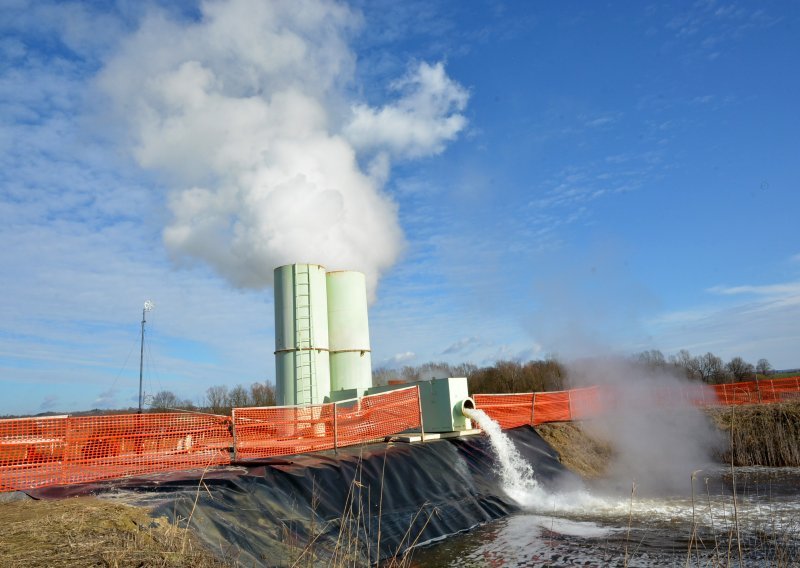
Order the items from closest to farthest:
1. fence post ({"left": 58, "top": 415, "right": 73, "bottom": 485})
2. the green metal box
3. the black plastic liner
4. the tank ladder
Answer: the black plastic liner < fence post ({"left": 58, "top": 415, "right": 73, "bottom": 485}) < the green metal box < the tank ladder

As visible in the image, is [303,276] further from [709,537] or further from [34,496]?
[709,537]

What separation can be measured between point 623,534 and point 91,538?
28.6 ft

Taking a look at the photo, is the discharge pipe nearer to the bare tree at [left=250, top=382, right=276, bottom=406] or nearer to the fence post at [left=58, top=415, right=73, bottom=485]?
the fence post at [left=58, top=415, right=73, bottom=485]

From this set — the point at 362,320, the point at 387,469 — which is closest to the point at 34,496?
the point at 387,469

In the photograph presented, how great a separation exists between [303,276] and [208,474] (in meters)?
10.5

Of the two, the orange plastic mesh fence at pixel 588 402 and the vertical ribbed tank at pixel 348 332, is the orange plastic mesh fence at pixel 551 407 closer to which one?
the orange plastic mesh fence at pixel 588 402

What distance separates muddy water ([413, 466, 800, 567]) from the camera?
8.38 m

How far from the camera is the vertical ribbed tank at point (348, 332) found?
20.0 m

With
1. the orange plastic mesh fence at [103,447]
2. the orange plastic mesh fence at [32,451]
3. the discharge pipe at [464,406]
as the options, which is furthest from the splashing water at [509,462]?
the orange plastic mesh fence at [32,451]

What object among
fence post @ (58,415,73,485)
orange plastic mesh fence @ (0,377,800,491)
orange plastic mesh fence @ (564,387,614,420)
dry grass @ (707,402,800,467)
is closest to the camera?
fence post @ (58,415,73,485)

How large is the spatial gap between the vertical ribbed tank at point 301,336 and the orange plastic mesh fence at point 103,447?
5.67 metres

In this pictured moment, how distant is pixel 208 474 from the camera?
9391 millimetres

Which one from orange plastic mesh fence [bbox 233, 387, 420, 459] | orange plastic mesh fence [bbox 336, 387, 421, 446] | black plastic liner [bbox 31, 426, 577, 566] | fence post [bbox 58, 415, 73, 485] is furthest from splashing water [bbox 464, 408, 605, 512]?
fence post [bbox 58, 415, 73, 485]

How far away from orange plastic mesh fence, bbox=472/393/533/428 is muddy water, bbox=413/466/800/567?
3.57m
